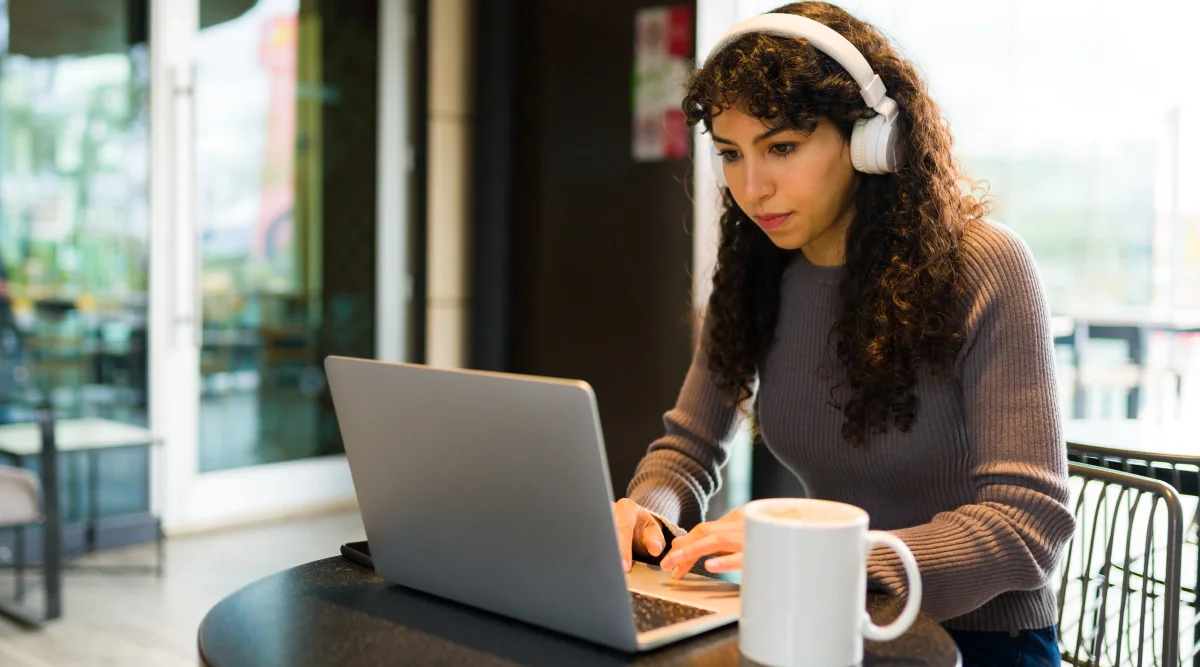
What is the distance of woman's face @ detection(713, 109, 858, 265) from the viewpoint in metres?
1.22

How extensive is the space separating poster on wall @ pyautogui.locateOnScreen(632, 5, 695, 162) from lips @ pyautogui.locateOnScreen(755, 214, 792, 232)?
8.93ft

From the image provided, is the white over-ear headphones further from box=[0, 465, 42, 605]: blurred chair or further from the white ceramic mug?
box=[0, 465, 42, 605]: blurred chair

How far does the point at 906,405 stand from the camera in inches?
46.8

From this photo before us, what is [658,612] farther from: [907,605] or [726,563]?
[907,605]

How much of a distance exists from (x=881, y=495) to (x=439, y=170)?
3.48 m

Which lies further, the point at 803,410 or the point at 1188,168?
the point at 1188,168

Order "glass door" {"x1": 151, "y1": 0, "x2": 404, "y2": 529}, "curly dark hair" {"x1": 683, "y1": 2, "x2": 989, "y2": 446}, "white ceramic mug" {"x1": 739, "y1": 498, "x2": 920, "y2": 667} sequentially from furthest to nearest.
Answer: "glass door" {"x1": 151, "y1": 0, "x2": 404, "y2": 529}, "curly dark hair" {"x1": 683, "y1": 2, "x2": 989, "y2": 446}, "white ceramic mug" {"x1": 739, "y1": 498, "x2": 920, "y2": 667}

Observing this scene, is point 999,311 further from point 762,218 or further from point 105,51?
point 105,51

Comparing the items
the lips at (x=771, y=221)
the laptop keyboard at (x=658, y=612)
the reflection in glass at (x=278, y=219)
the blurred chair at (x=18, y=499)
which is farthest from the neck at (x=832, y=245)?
the reflection in glass at (x=278, y=219)

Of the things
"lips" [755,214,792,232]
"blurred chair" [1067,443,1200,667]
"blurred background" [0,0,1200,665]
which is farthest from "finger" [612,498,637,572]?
"blurred background" [0,0,1200,665]

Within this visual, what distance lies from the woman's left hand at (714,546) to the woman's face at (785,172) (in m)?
0.41

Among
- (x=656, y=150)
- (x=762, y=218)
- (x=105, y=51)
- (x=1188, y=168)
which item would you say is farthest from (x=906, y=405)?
(x=1188, y=168)

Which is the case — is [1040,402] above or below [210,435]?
above

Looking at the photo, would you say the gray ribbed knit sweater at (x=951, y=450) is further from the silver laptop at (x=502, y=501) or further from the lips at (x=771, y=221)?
the silver laptop at (x=502, y=501)
